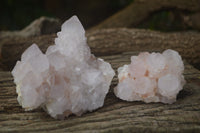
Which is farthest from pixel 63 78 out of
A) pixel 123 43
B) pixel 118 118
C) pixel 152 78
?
pixel 123 43

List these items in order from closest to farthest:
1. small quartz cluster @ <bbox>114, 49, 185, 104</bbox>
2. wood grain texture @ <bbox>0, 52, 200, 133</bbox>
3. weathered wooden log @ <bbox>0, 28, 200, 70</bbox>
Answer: wood grain texture @ <bbox>0, 52, 200, 133</bbox> → small quartz cluster @ <bbox>114, 49, 185, 104</bbox> → weathered wooden log @ <bbox>0, 28, 200, 70</bbox>

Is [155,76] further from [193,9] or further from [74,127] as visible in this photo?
[193,9]

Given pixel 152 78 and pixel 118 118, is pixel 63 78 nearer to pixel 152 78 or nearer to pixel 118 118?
pixel 118 118

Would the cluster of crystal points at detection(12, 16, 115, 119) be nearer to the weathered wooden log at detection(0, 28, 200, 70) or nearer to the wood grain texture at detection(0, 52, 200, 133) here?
the wood grain texture at detection(0, 52, 200, 133)

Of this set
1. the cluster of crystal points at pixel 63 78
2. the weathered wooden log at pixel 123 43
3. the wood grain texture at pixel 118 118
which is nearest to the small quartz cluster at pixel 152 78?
the wood grain texture at pixel 118 118

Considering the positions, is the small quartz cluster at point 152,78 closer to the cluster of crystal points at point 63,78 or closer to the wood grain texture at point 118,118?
the wood grain texture at point 118,118

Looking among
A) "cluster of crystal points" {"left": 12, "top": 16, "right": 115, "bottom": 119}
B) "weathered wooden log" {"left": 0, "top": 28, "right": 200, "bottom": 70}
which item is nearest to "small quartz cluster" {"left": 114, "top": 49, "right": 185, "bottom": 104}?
"cluster of crystal points" {"left": 12, "top": 16, "right": 115, "bottom": 119}

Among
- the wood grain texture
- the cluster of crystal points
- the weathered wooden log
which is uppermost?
the cluster of crystal points

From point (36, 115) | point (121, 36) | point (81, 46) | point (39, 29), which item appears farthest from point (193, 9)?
point (36, 115)

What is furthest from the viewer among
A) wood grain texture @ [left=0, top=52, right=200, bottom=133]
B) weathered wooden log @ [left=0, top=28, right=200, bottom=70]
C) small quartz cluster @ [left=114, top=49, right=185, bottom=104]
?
weathered wooden log @ [left=0, top=28, right=200, bottom=70]
